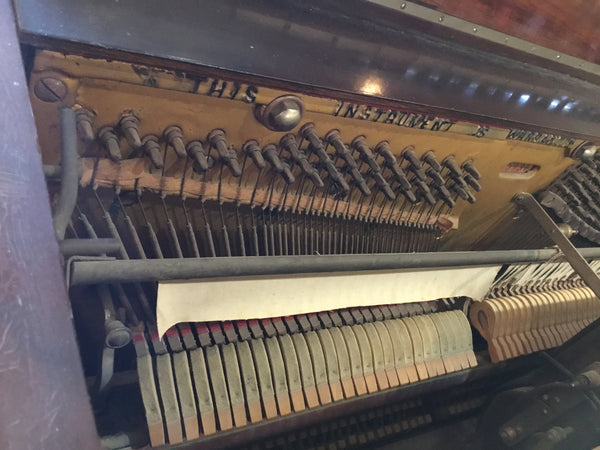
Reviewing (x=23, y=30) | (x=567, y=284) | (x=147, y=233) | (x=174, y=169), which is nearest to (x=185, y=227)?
(x=147, y=233)

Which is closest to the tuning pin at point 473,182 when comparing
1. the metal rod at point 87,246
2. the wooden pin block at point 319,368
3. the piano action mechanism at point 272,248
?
the piano action mechanism at point 272,248

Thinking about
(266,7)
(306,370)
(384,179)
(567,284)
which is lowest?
(306,370)

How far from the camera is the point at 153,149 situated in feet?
4.08

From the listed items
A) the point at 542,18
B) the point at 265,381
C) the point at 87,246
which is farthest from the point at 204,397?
the point at 542,18

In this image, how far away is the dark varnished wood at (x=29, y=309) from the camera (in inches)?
30.1

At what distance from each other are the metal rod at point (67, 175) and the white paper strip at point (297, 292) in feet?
1.25

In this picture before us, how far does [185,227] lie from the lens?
60.0 inches

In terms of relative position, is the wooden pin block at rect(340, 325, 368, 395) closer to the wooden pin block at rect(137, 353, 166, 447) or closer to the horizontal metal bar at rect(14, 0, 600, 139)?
the wooden pin block at rect(137, 353, 166, 447)

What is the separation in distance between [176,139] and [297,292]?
60 centimetres

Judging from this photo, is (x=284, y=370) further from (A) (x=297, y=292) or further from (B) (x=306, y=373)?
(A) (x=297, y=292)

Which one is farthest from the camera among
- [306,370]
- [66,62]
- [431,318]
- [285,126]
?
Answer: [431,318]

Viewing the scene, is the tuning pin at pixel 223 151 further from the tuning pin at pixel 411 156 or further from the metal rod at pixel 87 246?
the tuning pin at pixel 411 156

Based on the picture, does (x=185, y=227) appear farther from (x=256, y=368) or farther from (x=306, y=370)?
(x=306, y=370)

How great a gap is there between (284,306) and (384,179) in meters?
0.55
